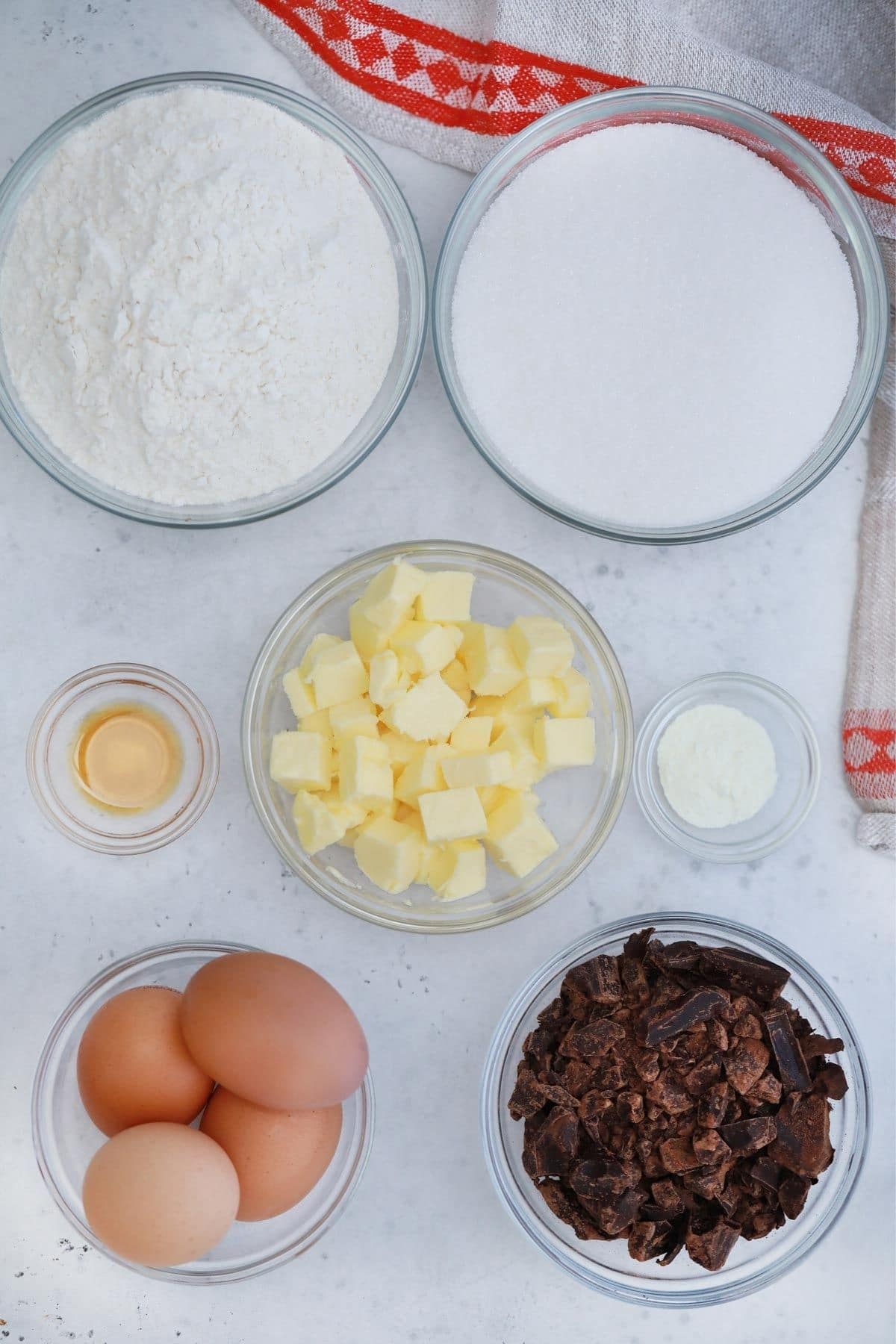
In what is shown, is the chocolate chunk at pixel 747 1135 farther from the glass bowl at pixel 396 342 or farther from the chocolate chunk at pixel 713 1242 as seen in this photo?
the glass bowl at pixel 396 342

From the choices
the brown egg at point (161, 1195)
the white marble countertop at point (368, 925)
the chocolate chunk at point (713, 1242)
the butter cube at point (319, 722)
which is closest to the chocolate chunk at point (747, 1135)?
the chocolate chunk at point (713, 1242)

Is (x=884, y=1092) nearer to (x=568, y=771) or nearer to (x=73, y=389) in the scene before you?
(x=568, y=771)

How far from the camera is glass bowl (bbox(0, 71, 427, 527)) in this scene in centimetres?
151

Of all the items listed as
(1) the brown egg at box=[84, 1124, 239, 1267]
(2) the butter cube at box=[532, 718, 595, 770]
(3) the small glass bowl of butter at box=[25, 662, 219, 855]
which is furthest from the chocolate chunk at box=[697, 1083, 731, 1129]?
(3) the small glass bowl of butter at box=[25, 662, 219, 855]

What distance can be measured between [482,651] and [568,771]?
0.85ft

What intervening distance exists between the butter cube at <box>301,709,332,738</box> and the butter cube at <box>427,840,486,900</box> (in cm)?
23

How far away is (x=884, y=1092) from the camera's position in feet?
5.40

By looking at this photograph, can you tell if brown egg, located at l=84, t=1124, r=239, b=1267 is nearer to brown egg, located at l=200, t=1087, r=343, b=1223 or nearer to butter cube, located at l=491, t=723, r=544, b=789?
brown egg, located at l=200, t=1087, r=343, b=1223

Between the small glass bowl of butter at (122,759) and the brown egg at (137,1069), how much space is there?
0.30m

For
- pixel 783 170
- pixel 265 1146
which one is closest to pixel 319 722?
pixel 265 1146

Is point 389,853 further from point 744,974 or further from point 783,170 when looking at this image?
point 783,170

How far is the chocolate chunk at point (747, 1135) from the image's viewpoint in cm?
131

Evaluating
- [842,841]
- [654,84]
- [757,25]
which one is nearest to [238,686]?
[842,841]

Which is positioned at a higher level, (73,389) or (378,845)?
(73,389)
